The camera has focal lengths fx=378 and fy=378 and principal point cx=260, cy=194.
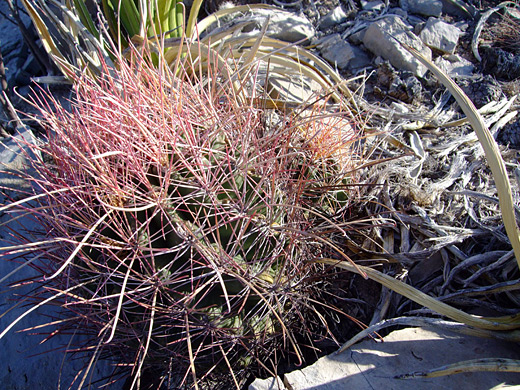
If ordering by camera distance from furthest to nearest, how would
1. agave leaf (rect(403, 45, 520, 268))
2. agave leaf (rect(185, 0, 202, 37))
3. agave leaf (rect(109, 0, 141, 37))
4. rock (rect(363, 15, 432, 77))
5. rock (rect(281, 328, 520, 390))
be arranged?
rock (rect(363, 15, 432, 77)) → agave leaf (rect(109, 0, 141, 37)) → agave leaf (rect(185, 0, 202, 37)) → rock (rect(281, 328, 520, 390)) → agave leaf (rect(403, 45, 520, 268))

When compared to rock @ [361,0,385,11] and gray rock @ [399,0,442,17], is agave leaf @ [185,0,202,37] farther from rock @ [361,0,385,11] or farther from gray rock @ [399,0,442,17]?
gray rock @ [399,0,442,17]

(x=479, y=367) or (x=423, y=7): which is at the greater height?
(x=423, y=7)

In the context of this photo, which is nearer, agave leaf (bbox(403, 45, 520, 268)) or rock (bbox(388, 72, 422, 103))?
agave leaf (bbox(403, 45, 520, 268))

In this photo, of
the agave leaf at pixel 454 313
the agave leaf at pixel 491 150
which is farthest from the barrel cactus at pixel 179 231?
the agave leaf at pixel 491 150

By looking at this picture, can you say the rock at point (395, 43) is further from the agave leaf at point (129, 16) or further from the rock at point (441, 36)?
the agave leaf at point (129, 16)

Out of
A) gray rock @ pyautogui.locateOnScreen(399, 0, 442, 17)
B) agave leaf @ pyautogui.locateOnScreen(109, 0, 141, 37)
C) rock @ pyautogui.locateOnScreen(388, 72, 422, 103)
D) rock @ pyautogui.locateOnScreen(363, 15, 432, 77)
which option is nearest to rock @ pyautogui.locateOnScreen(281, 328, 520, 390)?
rock @ pyautogui.locateOnScreen(388, 72, 422, 103)

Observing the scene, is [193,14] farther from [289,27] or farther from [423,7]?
[423,7]

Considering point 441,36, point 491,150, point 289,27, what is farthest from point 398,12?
point 491,150

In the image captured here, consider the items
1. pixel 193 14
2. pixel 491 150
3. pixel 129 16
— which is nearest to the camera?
pixel 491 150
